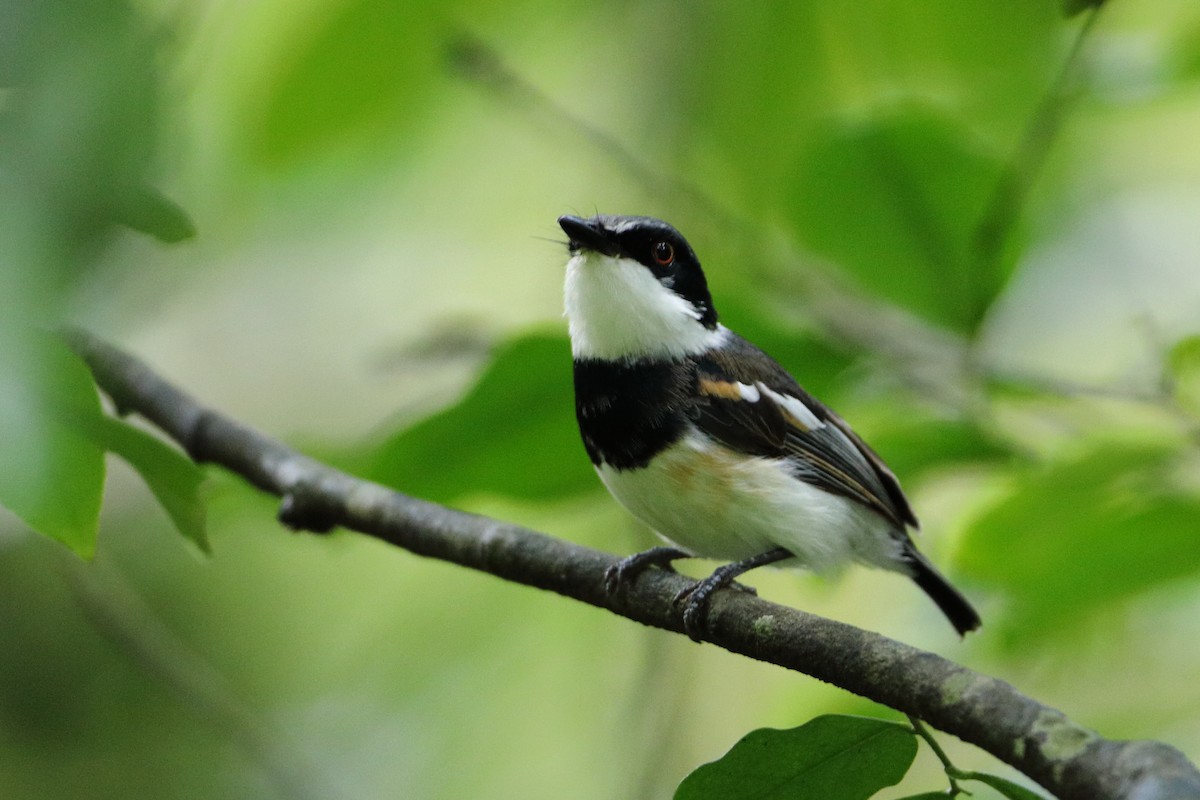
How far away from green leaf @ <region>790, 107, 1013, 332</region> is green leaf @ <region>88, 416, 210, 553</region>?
5.79 feet

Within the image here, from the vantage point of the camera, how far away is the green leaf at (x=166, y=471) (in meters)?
1.58

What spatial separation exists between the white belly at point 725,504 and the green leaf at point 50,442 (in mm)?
1474

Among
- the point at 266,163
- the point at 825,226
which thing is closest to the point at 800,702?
the point at 825,226

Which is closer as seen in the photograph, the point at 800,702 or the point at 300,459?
the point at 300,459

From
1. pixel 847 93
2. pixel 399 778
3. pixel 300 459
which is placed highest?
pixel 847 93

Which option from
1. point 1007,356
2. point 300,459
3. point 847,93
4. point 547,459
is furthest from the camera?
point 847,93

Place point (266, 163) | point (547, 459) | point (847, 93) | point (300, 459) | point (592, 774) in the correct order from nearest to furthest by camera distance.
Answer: point (300, 459), point (547, 459), point (266, 163), point (847, 93), point (592, 774)

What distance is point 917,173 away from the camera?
2904mm

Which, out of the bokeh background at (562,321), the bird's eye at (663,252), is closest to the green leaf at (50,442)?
the bokeh background at (562,321)

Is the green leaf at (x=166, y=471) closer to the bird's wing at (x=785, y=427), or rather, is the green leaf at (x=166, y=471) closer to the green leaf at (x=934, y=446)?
the bird's wing at (x=785, y=427)

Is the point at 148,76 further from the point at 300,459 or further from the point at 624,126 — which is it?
the point at 624,126

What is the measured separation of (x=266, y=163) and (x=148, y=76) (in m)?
1.94

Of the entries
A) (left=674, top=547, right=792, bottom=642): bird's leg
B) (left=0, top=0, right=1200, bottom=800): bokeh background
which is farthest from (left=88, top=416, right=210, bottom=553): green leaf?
(left=674, top=547, right=792, bottom=642): bird's leg

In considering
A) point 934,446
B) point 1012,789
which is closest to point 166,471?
point 1012,789
